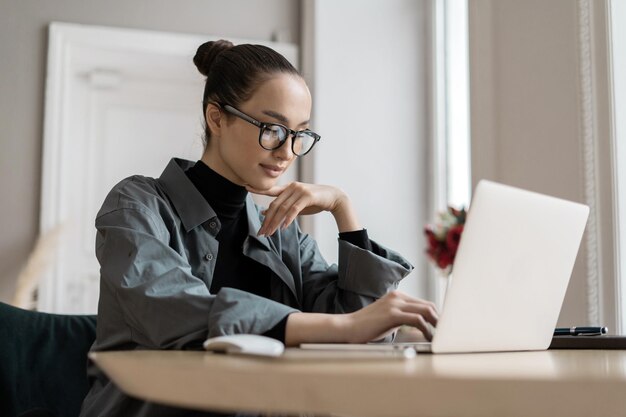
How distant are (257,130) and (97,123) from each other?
2643 millimetres

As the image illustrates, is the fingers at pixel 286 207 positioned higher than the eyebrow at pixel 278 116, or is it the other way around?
the eyebrow at pixel 278 116

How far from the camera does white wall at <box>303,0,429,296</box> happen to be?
388 cm

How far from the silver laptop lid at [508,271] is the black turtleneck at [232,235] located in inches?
18.9

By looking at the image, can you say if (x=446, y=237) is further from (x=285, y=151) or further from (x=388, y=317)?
(x=388, y=317)

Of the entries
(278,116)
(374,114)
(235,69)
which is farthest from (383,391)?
(374,114)

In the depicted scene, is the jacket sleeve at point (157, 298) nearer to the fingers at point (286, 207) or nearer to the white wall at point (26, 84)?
the fingers at point (286, 207)

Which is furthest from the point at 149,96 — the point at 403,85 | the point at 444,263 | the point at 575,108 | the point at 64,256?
the point at 575,108

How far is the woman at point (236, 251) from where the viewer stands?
1.02 m

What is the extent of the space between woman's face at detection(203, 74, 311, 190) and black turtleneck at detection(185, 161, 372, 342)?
0.10 ft

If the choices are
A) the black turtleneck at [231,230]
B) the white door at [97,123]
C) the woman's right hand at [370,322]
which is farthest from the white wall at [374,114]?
the woman's right hand at [370,322]

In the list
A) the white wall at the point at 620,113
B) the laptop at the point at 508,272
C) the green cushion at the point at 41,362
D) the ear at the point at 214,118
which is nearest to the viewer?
the laptop at the point at 508,272

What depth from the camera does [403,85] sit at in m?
4.05

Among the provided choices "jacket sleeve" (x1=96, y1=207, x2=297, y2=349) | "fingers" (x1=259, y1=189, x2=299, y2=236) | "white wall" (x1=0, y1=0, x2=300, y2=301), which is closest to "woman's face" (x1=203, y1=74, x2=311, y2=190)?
"fingers" (x1=259, y1=189, x2=299, y2=236)

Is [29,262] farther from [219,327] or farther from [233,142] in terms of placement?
[219,327]
